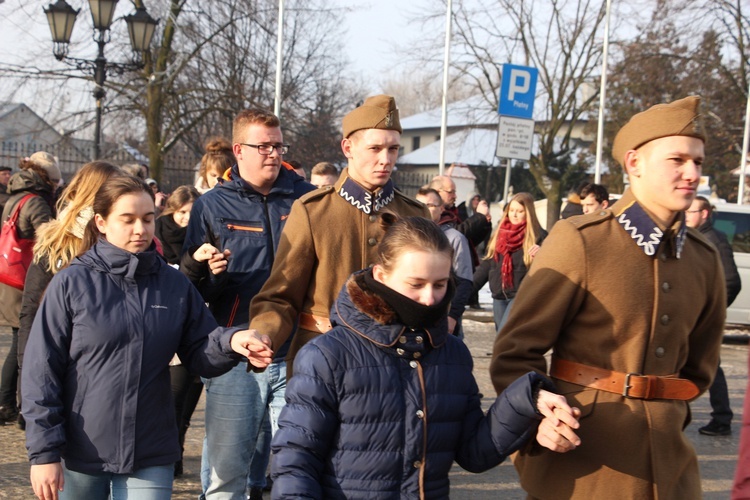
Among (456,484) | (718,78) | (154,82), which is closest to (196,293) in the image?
(456,484)

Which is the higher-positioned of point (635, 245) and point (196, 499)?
point (635, 245)

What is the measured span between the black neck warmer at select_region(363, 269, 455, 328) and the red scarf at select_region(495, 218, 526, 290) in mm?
6498

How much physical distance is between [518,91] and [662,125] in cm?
1170

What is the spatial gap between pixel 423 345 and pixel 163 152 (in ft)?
78.7

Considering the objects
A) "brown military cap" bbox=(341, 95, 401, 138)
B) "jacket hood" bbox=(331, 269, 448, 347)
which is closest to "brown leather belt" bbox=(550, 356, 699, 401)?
"jacket hood" bbox=(331, 269, 448, 347)

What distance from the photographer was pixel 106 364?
11.7 feet

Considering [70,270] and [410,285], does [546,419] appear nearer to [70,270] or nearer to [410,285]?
[410,285]

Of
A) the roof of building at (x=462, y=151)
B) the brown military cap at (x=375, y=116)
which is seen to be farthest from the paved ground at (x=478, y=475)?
the roof of building at (x=462, y=151)

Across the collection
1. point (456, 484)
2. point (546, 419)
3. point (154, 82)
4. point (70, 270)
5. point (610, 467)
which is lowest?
point (456, 484)

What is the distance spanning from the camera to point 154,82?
81.1ft

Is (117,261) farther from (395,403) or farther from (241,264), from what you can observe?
(395,403)

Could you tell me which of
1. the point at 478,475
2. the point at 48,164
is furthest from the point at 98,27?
the point at 478,475

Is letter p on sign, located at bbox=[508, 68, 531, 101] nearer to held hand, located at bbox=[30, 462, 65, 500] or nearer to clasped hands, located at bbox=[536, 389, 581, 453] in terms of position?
held hand, located at bbox=[30, 462, 65, 500]

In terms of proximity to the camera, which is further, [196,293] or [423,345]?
[196,293]
